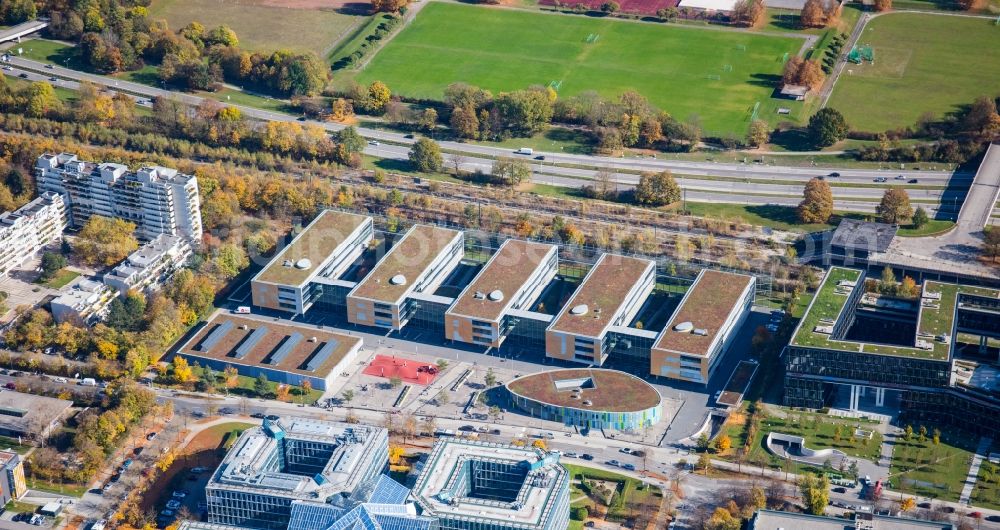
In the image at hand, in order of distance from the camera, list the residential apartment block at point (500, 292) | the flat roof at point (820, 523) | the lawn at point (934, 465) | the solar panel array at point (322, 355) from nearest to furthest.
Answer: the flat roof at point (820, 523) < the lawn at point (934, 465) < the solar panel array at point (322, 355) < the residential apartment block at point (500, 292)

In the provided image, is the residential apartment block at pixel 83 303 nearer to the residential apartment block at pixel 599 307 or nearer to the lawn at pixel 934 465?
the residential apartment block at pixel 599 307

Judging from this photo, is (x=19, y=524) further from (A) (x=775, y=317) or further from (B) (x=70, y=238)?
(A) (x=775, y=317)

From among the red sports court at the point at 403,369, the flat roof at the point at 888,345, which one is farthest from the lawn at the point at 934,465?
the red sports court at the point at 403,369

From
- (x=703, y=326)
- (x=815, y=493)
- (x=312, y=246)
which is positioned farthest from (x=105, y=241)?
(x=815, y=493)

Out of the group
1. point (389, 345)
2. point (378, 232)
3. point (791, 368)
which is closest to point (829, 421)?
point (791, 368)

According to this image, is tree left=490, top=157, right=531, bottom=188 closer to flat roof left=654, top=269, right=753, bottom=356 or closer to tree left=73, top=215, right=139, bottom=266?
flat roof left=654, top=269, right=753, bottom=356

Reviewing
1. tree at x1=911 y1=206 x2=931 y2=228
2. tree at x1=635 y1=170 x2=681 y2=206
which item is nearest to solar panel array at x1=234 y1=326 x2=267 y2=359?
tree at x1=635 y1=170 x2=681 y2=206
